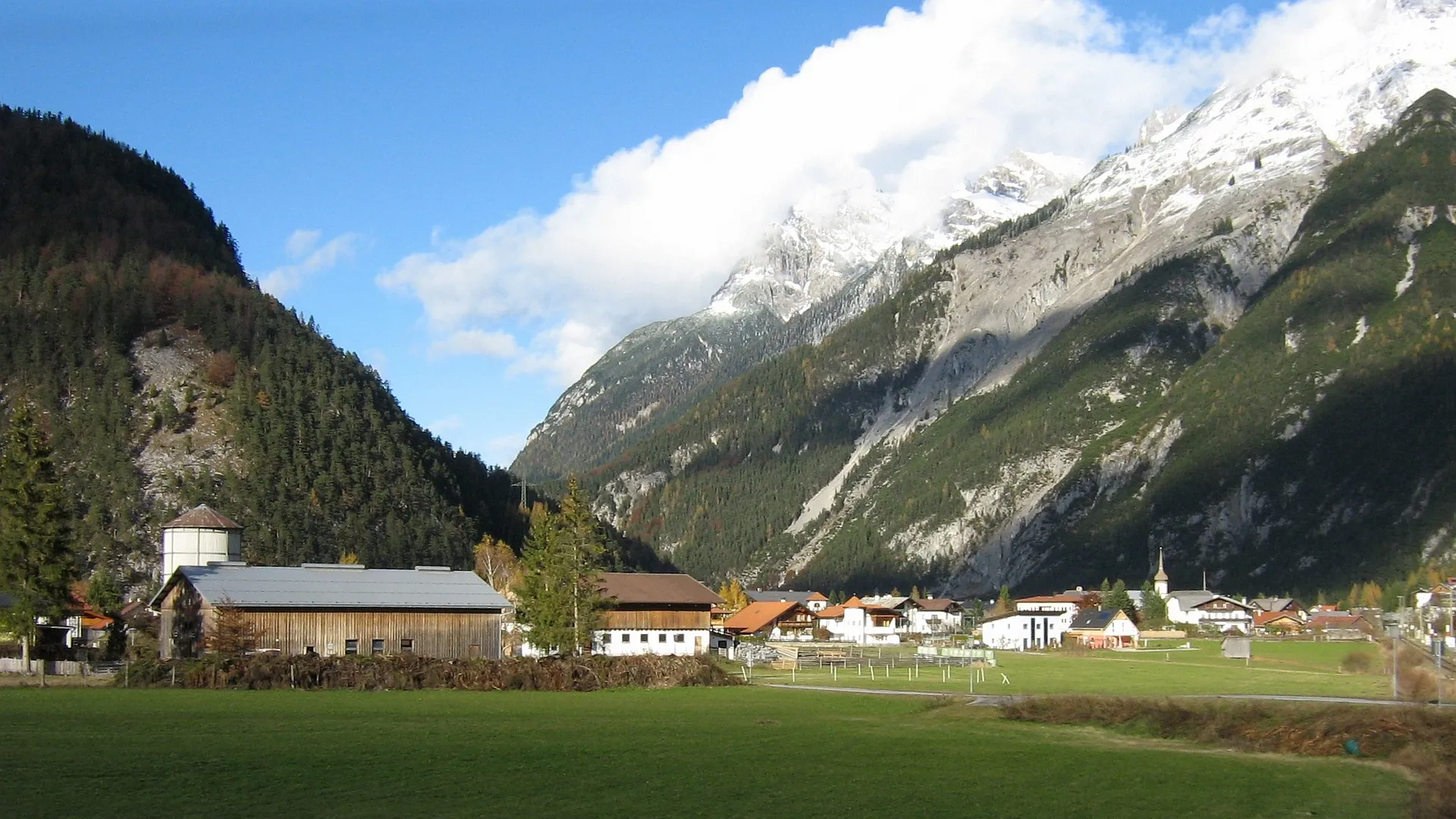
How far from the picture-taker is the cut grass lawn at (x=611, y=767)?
29.2 metres

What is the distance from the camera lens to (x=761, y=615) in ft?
567

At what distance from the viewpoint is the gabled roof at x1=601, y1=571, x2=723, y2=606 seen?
116 metres

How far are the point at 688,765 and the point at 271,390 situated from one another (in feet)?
402

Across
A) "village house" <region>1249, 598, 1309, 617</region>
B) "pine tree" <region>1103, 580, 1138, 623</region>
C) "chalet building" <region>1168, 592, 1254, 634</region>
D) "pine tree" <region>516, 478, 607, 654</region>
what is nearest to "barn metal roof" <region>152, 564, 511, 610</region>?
"pine tree" <region>516, 478, 607, 654</region>

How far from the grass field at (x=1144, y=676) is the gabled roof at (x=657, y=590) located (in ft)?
52.9

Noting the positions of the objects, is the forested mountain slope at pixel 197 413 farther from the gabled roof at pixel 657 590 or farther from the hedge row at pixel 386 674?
the hedge row at pixel 386 674

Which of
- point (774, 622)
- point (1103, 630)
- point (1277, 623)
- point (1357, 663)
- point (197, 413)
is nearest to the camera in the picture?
point (1357, 663)

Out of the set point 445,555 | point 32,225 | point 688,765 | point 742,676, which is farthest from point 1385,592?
point 32,225

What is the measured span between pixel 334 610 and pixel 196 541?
67.9 feet

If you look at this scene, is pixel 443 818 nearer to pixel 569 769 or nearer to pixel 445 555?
pixel 569 769

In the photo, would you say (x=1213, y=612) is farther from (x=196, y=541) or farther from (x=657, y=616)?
(x=196, y=541)

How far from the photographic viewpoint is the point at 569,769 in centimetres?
3425

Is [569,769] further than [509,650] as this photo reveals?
No

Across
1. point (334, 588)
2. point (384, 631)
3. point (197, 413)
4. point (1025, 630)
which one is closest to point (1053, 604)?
point (1025, 630)
